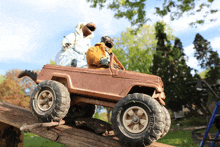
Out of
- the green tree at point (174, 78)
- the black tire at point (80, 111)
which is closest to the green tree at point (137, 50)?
the green tree at point (174, 78)

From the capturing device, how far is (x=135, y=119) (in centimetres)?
226

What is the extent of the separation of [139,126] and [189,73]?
15024 mm

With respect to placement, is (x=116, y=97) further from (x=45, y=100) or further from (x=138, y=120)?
(x=45, y=100)

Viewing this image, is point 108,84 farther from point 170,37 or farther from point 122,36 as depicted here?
point 170,37

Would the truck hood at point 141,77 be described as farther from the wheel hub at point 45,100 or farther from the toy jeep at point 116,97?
the wheel hub at point 45,100

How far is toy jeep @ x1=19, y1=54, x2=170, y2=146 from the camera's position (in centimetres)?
221

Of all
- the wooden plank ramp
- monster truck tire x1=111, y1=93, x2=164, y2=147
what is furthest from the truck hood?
the wooden plank ramp

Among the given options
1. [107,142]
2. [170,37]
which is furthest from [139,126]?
[170,37]

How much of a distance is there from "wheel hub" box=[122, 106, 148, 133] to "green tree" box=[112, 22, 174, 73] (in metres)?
19.8

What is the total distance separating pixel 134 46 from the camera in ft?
76.5

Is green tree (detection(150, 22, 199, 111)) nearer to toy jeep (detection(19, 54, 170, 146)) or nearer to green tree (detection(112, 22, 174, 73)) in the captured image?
green tree (detection(112, 22, 174, 73))

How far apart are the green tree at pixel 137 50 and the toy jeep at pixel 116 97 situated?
63.4 feet

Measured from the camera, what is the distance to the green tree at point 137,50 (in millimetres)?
22562

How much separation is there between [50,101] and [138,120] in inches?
57.1
